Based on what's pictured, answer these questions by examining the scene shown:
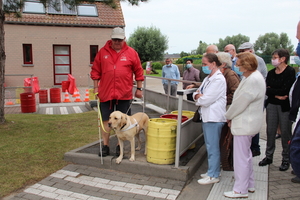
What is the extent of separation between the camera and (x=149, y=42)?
44.7 meters

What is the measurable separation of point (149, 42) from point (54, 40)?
24.5 metres

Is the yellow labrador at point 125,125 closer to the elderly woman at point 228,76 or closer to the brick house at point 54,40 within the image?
the elderly woman at point 228,76

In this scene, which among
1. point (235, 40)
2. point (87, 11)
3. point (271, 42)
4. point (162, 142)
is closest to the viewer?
point (162, 142)

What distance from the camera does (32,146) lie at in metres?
5.94

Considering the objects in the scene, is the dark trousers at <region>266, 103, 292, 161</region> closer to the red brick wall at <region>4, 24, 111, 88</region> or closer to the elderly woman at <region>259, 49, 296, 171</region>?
the elderly woman at <region>259, 49, 296, 171</region>

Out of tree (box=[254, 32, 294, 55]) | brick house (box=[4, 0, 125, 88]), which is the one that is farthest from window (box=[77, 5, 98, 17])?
tree (box=[254, 32, 294, 55])

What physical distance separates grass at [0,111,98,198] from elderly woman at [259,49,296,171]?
3683 millimetres

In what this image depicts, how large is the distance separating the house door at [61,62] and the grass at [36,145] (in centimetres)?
1378

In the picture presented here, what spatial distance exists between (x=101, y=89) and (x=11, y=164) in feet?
6.59

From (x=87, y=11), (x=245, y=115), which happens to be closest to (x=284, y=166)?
(x=245, y=115)

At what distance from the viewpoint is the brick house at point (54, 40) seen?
20.8 metres

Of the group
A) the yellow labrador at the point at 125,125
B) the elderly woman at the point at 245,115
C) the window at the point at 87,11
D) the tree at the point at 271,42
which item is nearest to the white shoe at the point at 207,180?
the elderly woman at the point at 245,115

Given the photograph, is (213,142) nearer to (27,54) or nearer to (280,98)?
(280,98)

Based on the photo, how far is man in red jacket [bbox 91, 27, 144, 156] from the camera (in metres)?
4.81
